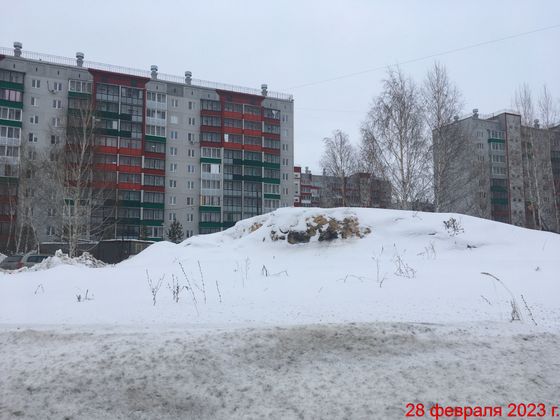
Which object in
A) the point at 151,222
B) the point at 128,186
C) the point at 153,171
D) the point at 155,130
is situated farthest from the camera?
the point at 155,130

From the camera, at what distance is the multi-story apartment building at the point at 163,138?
1975 inches

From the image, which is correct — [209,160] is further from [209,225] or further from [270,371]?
[270,371]

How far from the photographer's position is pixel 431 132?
22812mm

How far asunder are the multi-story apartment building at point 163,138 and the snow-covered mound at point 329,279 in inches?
1563

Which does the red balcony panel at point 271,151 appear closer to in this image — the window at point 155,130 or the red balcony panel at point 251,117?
the red balcony panel at point 251,117

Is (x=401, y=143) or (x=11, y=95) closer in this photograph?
(x=401, y=143)

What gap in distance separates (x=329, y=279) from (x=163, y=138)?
54.2 meters

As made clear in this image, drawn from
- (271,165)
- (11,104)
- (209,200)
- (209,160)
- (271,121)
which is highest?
(271,121)

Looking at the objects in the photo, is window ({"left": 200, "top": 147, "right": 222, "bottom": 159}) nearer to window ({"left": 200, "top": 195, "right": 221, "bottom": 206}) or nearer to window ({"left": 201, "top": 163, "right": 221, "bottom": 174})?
window ({"left": 201, "top": 163, "right": 221, "bottom": 174})

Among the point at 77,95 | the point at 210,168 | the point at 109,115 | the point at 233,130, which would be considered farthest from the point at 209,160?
the point at 77,95

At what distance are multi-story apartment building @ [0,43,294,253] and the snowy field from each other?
43.0 m

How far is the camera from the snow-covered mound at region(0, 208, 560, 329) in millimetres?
4668

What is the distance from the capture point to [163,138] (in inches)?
2238

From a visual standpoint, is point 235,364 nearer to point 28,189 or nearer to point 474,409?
point 474,409
